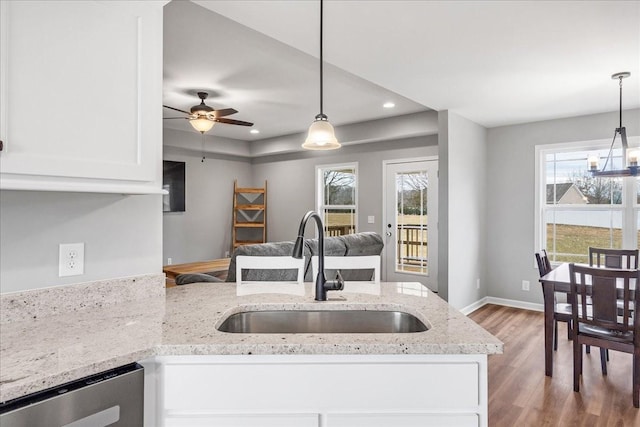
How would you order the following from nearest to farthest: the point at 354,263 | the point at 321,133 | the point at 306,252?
the point at 321,133, the point at 354,263, the point at 306,252

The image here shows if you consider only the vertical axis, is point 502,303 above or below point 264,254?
below

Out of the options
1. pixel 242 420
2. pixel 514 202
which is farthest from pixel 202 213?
pixel 242 420

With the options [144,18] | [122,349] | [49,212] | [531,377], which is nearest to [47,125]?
[49,212]

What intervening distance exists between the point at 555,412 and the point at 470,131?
3322 mm

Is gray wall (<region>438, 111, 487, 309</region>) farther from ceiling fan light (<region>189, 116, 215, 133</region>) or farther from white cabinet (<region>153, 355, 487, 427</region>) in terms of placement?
white cabinet (<region>153, 355, 487, 427</region>)

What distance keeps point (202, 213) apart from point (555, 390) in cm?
583

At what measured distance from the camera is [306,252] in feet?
11.6

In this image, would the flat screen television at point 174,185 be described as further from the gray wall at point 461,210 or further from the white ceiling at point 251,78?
the gray wall at point 461,210

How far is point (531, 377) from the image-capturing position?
2980 mm

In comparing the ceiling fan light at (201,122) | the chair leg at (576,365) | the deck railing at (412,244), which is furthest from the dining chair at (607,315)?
the ceiling fan light at (201,122)

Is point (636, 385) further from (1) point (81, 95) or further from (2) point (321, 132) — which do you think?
(1) point (81, 95)

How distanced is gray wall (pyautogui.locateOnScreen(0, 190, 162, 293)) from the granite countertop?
0.40ft

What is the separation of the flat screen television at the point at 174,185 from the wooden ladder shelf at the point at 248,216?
116 cm

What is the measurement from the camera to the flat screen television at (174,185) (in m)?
6.27
